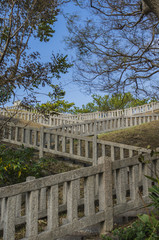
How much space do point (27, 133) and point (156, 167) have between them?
652cm

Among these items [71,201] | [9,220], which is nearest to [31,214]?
[9,220]

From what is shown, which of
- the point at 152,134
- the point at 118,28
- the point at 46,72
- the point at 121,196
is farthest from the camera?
the point at 152,134

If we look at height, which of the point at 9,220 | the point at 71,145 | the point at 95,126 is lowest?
the point at 9,220

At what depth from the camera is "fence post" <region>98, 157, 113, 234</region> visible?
398 centimetres

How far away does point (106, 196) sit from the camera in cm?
398

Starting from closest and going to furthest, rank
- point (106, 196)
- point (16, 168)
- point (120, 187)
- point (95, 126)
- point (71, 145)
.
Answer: point (106, 196) < point (120, 187) < point (16, 168) < point (71, 145) < point (95, 126)

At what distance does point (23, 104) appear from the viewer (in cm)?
650

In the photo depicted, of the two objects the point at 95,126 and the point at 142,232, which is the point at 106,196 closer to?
the point at 142,232

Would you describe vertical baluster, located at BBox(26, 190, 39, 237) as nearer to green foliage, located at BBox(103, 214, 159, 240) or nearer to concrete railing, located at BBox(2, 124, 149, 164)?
green foliage, located at BBox(103, 214, 159, 240)

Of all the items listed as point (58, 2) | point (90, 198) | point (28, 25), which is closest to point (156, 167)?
point (90, 198)

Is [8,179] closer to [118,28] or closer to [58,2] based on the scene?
[58,2]

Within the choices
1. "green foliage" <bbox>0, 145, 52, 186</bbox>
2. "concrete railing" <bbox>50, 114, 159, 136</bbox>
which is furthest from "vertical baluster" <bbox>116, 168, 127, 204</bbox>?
"concrete railing" <bbox>50, 114, 159, 136</bbox>

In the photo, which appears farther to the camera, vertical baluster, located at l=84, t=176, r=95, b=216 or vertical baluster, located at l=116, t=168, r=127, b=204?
vertical baluster, located at l=116, t=168, r=127, b=204

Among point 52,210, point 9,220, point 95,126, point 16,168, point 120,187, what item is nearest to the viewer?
point 9,220
